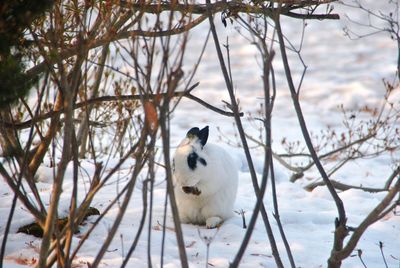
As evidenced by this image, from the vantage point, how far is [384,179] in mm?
7117

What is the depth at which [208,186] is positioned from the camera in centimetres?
454

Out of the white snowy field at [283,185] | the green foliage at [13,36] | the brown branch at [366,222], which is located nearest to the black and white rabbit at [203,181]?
the white snowy field at [283,185]

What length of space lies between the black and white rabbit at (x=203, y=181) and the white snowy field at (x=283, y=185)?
11 cm

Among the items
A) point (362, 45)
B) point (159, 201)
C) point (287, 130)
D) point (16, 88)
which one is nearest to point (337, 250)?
point (16, 88)

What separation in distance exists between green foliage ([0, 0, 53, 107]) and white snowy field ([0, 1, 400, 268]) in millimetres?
575

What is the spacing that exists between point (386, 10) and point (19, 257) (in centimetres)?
1429

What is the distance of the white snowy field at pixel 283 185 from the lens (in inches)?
156

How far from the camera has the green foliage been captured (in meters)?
2.38

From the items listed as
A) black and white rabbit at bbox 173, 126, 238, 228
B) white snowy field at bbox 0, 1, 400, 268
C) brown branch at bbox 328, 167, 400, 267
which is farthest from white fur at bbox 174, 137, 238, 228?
brown branch at bbox 328, 167, 400, 267

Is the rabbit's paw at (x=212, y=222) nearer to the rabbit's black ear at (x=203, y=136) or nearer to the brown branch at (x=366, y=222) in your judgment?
the rabbit's black ear at (x=203, y=136)

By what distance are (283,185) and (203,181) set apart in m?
1.91

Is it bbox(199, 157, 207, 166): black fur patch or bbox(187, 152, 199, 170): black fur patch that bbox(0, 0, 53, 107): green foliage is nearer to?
bbox(187, 152, 199, 170): black fur patch

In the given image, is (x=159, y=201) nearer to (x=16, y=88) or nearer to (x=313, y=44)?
(x=16, y=88)

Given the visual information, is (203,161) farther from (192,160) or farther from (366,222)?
(366,222)
